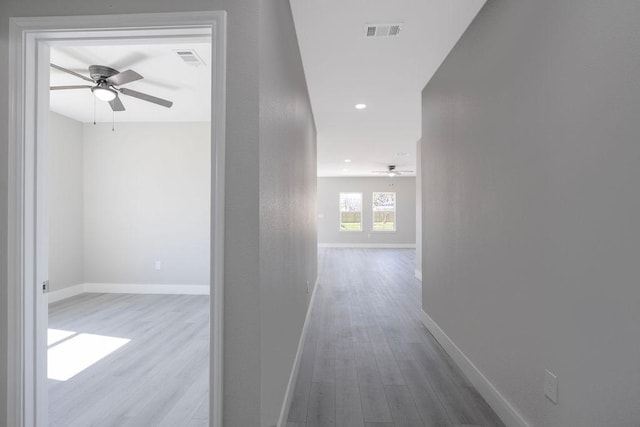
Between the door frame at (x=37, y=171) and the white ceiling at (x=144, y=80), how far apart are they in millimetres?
744

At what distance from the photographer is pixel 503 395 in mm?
2072

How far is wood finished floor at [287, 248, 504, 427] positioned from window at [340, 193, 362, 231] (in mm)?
8343

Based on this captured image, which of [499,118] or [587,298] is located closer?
[587,298]

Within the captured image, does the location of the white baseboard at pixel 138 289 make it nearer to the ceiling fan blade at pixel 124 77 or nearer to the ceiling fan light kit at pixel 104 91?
the ceiling fan light kit at pixel 104 91

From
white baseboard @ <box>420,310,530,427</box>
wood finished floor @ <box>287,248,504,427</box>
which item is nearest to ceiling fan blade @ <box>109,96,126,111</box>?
wood finished floor @ <box>287,248,504,427</box>

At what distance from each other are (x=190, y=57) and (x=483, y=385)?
3.59 metres

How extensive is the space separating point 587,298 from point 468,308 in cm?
125

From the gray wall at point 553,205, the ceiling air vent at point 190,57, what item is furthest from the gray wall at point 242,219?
the ceiling air vent at point 190,57

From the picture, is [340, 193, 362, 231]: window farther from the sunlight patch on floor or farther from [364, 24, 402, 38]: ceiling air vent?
[364, 24, 402, 38]: ceiling air vent

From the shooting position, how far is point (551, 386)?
5.39 ft

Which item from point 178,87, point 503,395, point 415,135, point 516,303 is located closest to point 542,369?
point 516,303

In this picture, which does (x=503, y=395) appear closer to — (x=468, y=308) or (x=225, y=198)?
(x=468, y=308)

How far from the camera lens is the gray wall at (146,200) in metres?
5.41

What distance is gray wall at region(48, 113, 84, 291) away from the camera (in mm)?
4918
